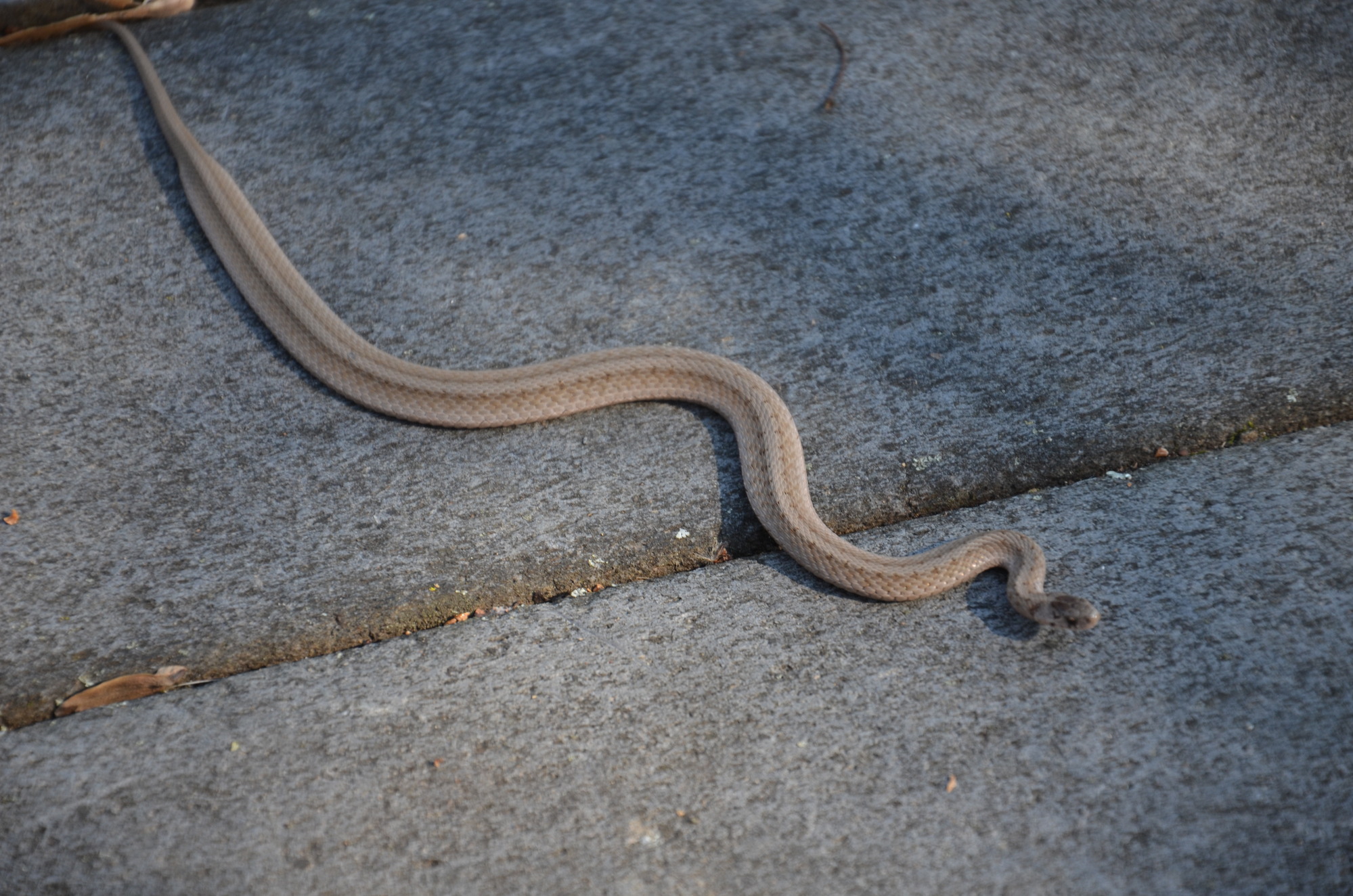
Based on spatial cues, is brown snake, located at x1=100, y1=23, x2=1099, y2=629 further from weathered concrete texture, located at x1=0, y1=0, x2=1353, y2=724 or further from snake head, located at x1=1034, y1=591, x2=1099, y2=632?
weathered concrete texture, located at x1=0, y1=0, x2=1353, y2=724

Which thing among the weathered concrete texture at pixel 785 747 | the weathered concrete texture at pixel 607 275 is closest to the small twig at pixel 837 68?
the weathered concrete texture at pixel 607 275

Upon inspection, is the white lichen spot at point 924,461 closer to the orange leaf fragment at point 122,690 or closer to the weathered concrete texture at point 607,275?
the weathered concrete texture at point 607,275

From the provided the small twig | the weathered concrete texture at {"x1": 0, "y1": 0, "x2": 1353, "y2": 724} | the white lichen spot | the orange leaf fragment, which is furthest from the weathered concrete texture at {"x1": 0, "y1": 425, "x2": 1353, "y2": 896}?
the small twig

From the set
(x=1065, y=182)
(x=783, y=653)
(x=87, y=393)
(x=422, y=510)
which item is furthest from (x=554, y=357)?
(x=1065, y=182)

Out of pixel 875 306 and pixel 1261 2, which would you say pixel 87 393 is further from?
pixel 1261 2

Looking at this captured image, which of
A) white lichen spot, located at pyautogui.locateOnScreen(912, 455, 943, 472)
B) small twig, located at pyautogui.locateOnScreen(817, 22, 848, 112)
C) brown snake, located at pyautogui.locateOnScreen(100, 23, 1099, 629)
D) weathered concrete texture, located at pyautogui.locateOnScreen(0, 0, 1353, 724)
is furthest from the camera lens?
small twig, located at pyautogui.locateOnScreen(817, 22, 848, 112)

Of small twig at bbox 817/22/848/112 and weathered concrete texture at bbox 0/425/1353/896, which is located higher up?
small twig at bbox 817/22/848/112
